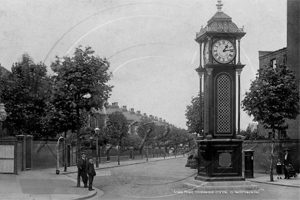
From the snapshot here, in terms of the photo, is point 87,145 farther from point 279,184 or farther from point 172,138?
point 172,138

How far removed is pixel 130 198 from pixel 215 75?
5861 mm

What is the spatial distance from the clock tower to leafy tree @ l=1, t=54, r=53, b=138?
2346 centimetres

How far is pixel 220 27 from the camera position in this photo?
59.6ft

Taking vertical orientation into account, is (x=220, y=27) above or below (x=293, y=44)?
below

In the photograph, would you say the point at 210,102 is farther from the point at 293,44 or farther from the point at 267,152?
the point at 293,44

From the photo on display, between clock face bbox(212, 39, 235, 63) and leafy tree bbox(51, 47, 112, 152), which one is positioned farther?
leafy tree bbox(51, 47, 112, 152)

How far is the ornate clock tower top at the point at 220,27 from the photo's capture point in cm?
1805

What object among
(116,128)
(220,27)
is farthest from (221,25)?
(116,128)

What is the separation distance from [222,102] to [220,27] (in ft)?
9.59

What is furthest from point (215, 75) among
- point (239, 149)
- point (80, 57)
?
point (80, 57)

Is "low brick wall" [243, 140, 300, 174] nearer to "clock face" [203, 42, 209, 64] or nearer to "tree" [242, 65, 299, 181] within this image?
"tree" [242, 65, 299, 181]

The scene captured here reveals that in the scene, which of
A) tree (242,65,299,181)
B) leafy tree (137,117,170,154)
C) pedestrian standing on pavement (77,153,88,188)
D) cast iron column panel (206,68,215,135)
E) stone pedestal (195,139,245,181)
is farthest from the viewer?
leafy tree (137,117,170,154)

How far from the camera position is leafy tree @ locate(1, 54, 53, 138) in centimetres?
3991

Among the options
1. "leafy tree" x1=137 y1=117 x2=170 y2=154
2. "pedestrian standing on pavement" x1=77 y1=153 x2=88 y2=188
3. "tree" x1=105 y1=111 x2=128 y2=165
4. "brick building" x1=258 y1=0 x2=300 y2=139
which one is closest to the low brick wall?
"brick building" x1=258 y1=0 x2=300 y2=139
